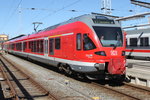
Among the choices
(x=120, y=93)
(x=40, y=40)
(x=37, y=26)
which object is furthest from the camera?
(x=37, y=26)

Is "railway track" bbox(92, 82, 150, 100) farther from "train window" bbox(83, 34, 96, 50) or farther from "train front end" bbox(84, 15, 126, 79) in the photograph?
"train window" bbox(83, 34, 96, 50)

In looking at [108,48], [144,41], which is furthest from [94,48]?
[144,41]

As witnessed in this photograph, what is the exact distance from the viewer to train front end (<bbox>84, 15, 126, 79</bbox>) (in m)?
8.84

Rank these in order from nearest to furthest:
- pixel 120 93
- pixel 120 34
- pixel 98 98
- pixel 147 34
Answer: pixel 98 98 < pixel 120 93 < pixel 120 34 < pixel 147 34

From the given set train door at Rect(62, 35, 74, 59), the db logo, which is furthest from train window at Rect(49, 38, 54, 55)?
the db logo

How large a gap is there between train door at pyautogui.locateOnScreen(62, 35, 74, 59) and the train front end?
155 centimetres

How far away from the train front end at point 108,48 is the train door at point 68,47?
1.55 m

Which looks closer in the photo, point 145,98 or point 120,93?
point 145,98

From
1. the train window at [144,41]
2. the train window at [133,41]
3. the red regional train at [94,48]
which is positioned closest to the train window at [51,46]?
the red regional train at [94,48]

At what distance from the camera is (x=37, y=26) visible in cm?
3391

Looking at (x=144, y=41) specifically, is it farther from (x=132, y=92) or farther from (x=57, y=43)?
(x=132, y=92)

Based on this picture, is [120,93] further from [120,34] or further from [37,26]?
[37,26]

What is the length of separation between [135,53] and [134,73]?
1290 centimetres

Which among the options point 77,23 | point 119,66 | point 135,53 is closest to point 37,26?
point 135,53
